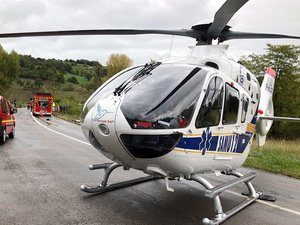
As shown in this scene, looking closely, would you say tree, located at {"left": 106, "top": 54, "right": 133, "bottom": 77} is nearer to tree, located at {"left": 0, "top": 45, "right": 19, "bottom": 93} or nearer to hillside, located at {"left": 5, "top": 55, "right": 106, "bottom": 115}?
hillside, located at {"left": 5, "top": 55, "right": 106, "bottom": 115}

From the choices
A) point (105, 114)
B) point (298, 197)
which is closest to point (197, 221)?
point (105, 114)

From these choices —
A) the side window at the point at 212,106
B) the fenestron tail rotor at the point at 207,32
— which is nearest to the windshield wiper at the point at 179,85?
the side window at the point at 212,106

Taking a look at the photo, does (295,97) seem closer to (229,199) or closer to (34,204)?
(229,199)

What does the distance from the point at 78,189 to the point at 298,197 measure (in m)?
4.40

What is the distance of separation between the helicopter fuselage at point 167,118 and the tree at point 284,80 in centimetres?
3141

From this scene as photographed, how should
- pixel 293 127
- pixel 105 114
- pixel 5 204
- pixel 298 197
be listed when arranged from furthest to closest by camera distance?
pixel 293 127 → pixel 298 197 → pixel 5 204 → pixel 105 114

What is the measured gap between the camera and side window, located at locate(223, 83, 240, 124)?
18.7 feet

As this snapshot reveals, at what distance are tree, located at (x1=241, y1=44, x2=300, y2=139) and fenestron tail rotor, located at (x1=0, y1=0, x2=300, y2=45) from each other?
30.6 meters

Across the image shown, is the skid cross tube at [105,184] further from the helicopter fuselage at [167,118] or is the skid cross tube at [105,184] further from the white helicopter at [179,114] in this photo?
the helicopter fuselage at [167,118]

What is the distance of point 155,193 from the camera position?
6.71 meters

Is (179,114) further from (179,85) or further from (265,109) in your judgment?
(265,109)

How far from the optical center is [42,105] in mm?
41469

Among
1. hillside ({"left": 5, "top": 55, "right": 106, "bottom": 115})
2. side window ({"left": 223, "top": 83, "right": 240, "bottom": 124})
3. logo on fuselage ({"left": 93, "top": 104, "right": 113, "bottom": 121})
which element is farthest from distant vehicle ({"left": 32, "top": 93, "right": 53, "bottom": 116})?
hillside ({"left": 5, "top": 55, "right": 106, "bottom": 115})

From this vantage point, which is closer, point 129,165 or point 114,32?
point 129,165
